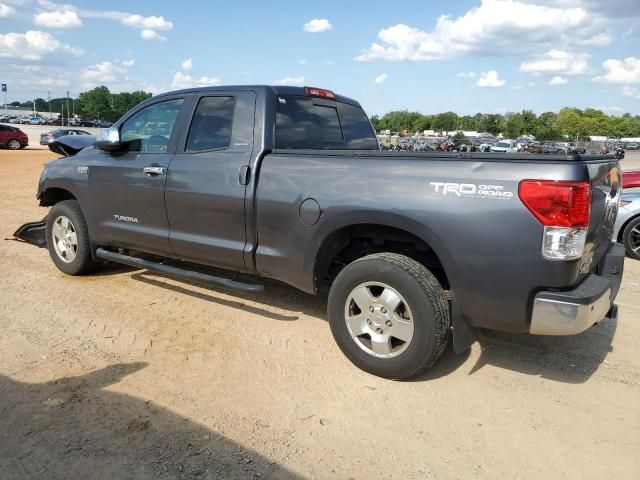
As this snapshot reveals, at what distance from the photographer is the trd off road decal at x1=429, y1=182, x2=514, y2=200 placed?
10.1 ft

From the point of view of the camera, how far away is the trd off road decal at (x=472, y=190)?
121 inches

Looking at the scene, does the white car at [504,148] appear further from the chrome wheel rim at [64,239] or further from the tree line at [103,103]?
the tree line at [103,103]

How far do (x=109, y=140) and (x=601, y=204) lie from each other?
418cm

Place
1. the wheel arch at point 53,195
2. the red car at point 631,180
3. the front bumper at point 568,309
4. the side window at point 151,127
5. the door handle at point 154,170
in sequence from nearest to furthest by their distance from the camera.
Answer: the front bumper at point 568,309 → the door handle at point 154,170 → the side window at point 151,127 → the wheel arch at point 53,195 → the red car at point 631,180

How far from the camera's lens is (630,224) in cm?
759

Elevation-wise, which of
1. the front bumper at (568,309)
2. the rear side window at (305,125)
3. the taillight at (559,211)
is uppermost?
the rear side window at (305,125)

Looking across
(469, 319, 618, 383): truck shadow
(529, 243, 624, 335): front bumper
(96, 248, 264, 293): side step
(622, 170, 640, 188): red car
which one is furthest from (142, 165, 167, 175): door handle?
(622, 170, 640, 188): red car

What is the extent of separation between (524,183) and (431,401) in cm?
147

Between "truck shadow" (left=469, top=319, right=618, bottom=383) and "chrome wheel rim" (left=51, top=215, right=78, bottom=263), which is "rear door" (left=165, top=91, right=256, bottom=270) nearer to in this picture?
"chrome wheel rim" (left=51, top=215, right=78, bottom=263)

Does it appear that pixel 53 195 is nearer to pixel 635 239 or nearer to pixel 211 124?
pixel 211 124

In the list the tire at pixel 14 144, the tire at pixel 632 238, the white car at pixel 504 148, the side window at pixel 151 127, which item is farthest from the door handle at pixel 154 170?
the tire at pixel 14 144

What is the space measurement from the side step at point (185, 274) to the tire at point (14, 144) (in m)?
29.0

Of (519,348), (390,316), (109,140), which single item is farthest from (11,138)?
(519,348)

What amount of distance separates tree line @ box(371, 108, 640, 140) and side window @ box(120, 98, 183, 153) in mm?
73875
